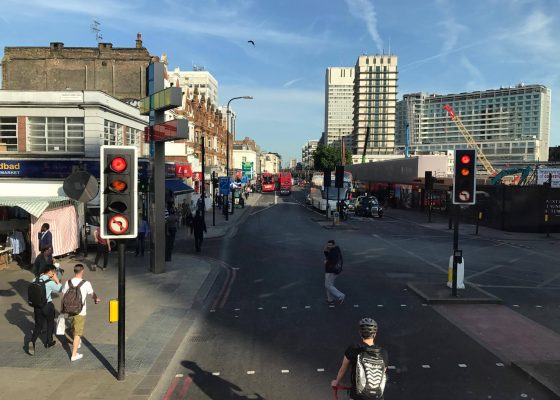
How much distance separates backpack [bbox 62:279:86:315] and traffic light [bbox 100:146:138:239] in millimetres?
1878

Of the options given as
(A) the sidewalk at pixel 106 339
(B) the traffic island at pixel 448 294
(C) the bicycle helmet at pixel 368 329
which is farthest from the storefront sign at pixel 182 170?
(C) the bicycle helmet at pixel 368 329

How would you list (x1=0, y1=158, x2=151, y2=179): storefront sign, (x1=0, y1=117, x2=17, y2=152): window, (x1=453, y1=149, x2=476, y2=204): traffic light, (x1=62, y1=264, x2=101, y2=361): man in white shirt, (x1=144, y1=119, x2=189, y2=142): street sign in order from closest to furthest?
(x1=62, y1=264, x2=101, y2=361): man in white shirt, (x1=453, y1=149, x2=476, y2=204): traffic light, (x1=144, y1=119, x2=189, y2=142): street sign, (x1=0, y1=158, x2=151, y2=179): storefront sign, (x1=0, y1=117, x2=17, y2=152): window

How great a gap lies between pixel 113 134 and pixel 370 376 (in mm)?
24832

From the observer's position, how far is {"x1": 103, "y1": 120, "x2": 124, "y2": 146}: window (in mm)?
25578

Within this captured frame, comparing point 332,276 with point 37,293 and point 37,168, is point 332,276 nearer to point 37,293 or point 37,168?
point 37,293

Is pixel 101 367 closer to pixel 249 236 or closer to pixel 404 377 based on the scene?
pixel 404 377

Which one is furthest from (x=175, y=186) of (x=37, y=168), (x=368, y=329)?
(x=368, y=329)

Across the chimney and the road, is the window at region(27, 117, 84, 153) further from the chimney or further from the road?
the chimney

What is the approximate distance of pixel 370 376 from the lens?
4.80 metres

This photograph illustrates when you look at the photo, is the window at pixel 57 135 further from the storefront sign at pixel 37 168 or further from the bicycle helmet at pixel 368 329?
the bicycle helmet at pixel 368 329

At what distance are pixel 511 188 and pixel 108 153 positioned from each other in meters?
29.9

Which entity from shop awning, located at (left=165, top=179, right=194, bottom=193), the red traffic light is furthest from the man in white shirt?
shop awning, located at (left=165, top=179, right=194, bottom=193)

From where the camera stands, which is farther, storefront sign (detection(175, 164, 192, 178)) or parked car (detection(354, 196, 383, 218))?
parked car (detection(354, 196, 383, 218))

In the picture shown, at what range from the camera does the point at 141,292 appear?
1327cm
